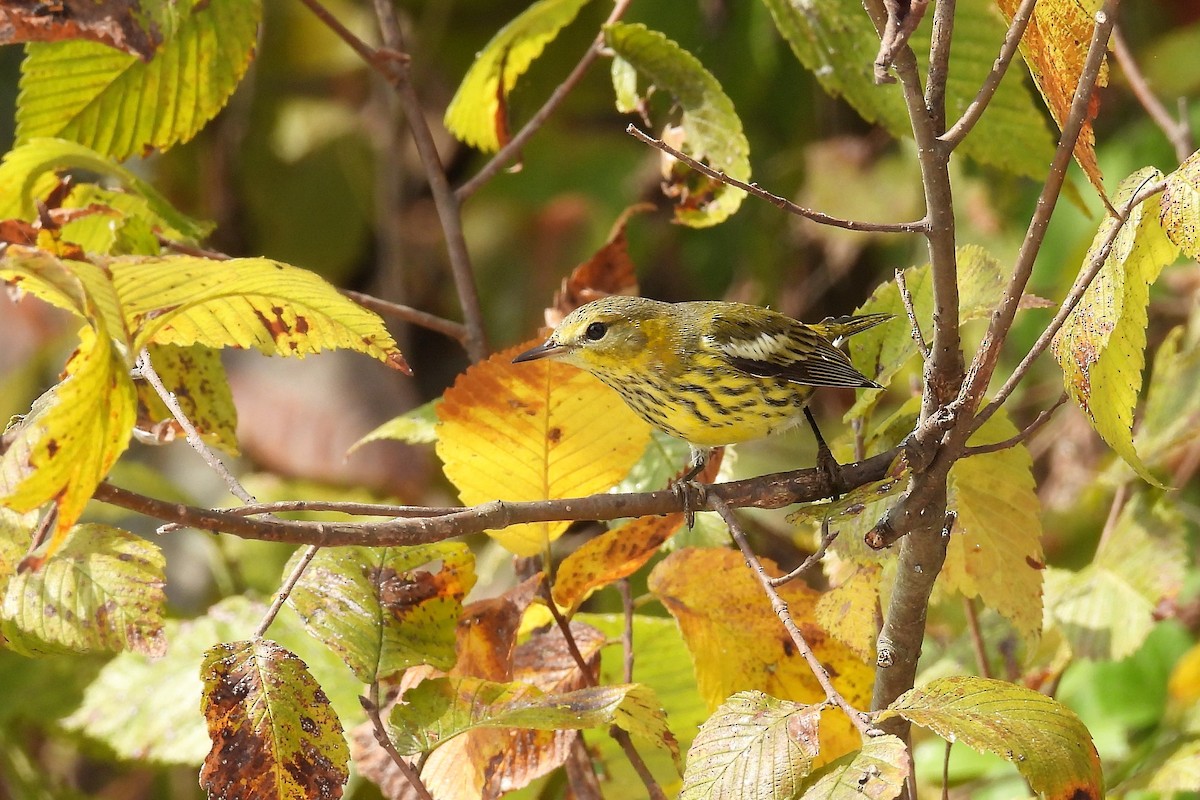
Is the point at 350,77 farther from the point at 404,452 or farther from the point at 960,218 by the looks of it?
the point at 960,218

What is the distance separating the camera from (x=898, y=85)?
4.77ft

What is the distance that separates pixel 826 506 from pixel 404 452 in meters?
2.89

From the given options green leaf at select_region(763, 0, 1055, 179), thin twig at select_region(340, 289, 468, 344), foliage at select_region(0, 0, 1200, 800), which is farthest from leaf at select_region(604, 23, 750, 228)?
thin twig at select_region(340, 289, 468, 344)

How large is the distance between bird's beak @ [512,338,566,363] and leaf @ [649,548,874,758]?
0.29 m

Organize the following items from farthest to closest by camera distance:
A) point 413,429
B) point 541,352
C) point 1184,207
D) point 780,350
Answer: point 780,350 → point 413,429 → point 541,352 → point 1184,207

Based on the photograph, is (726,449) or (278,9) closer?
(726,449)

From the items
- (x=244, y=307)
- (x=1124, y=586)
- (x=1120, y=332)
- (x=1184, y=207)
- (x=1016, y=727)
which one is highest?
(x=1184, y=207)

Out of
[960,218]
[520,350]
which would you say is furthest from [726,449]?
[960,218]

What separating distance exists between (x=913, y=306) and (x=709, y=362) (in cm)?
58

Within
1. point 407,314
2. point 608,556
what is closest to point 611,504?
point 608,556

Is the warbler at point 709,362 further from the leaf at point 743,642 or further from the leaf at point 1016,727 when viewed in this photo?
the leaf at point 1016,727

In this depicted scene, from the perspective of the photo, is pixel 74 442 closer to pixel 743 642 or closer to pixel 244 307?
pixel 244 307

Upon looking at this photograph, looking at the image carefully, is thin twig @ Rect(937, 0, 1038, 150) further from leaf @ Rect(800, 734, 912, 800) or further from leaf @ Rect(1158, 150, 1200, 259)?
leaf @ Rect(800, 734, 912, 800)

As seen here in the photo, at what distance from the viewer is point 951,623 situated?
2.16m
